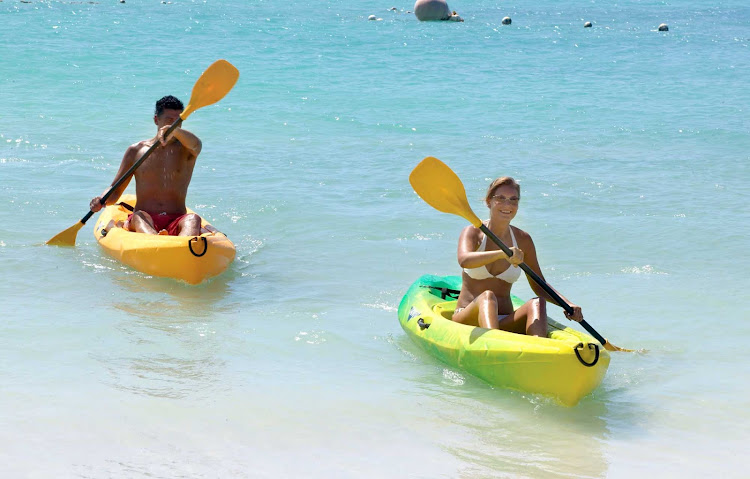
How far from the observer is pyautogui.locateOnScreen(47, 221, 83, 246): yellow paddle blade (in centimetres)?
700

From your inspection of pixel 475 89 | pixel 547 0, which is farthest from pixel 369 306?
pixel 547 0

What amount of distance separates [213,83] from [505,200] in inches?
117

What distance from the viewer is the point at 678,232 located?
305 inches

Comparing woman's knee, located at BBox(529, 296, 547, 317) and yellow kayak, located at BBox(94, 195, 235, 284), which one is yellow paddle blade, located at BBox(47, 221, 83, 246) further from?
woman's knee, located at BBox(529, 296, 547, 317)

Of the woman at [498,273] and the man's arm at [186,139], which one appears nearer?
the woman at [498,273]

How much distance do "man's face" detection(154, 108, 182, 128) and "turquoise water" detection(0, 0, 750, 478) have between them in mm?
1006

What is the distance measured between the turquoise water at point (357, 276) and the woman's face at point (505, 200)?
2.64 ft

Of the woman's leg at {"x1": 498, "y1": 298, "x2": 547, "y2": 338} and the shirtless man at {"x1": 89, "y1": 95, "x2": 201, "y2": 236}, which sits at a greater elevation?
the shirtless man at {"x1": 89, "y1": 95, "x2": 201, "y2": 236}

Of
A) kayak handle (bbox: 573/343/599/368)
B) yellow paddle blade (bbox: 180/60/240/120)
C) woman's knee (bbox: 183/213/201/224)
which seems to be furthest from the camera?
yellow paddle blade (bbox: 180/60/240/120)

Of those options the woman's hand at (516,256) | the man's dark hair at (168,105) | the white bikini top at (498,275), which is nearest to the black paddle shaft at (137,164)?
the man's dark hair at (168,105)

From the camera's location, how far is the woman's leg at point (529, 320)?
456 cm

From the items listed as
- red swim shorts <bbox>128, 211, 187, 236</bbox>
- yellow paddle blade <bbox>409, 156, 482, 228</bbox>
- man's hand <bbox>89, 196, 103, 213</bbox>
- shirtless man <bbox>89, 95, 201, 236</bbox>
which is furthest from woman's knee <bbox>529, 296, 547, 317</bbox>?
man's hand <bbox>89, 196, 103, 213</bbox>

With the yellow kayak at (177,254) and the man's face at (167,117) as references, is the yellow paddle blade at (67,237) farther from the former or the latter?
the man's face at (167,117)

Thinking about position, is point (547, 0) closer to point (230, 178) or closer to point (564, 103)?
point (564, 103)
